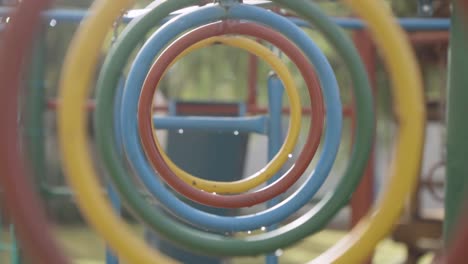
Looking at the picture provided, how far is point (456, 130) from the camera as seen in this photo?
1.13 metres

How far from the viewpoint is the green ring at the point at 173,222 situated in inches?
37.3

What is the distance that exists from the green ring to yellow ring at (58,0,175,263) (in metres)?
0.10

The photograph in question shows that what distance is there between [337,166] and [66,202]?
2020 mm

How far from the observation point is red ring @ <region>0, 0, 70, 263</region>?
779 millimetres

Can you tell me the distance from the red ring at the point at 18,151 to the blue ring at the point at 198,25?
1.40ft

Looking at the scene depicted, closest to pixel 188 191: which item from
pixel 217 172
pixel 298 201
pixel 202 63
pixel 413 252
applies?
pixel 298 201

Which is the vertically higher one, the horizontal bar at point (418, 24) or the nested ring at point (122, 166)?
the horizontal bar at point (418, 24)

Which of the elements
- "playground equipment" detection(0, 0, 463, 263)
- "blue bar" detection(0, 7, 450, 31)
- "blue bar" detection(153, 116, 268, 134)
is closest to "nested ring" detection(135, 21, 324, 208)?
"playground equipment" detection(0, 0, 463, 263)

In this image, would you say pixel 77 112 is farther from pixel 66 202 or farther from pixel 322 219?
pixel 66 202

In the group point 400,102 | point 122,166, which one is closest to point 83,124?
point 122,166

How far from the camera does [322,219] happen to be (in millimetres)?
1136

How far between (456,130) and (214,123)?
1081 mm

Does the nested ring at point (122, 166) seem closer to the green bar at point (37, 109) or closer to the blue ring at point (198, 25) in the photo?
the blue ring at point (198, 25)

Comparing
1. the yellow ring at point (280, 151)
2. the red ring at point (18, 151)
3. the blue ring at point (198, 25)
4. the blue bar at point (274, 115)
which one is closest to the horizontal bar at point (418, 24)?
the blue bar at point (274, 115)
